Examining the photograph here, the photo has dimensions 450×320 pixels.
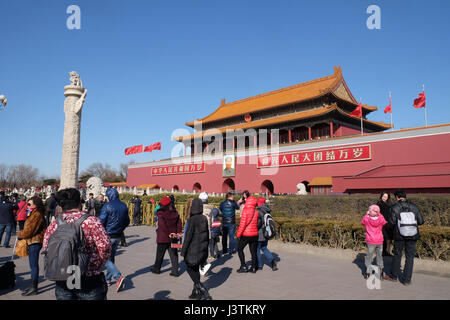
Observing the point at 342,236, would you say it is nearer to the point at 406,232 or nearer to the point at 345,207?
the point at 406,232

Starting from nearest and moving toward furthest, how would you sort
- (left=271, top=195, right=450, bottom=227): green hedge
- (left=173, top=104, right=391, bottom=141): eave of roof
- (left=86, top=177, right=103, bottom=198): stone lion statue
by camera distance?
(left=271, top=195, right=450, bottom=227): green hedge → (left=86, top=177, right=103, bottom=198): stone lion statue → (left=173, top=104, right=391, bottom=141): eave of roof

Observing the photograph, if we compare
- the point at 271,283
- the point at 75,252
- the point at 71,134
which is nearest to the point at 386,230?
the point at 271,283

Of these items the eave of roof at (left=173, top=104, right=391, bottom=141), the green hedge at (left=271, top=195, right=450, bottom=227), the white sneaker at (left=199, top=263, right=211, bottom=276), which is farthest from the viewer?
the eave of roof at (left=173, top=104, right=391, bottom=141)

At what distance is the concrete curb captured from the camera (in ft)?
18.3

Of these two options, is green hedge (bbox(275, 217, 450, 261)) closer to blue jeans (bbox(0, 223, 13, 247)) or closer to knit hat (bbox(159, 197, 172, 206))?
knit hat (bbox(159, 197, 172, 206))

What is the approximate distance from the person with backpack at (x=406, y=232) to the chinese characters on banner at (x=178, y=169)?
78.6ft

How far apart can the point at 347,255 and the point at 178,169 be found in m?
25.6

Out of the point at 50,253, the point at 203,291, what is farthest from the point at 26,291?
the point at 50,253

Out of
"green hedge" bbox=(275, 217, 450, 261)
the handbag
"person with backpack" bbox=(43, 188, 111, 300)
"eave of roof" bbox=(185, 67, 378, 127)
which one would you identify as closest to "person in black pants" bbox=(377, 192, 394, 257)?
"green hedge" bbox=(275, 217, 450, 261)

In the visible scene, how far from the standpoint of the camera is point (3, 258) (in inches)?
282

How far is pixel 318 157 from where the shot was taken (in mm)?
20953

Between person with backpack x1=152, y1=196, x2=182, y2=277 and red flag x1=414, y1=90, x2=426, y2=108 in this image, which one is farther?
red flag x1=414, y1=90, x2=426, y2=108

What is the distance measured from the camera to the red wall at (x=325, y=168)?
54.6 feet

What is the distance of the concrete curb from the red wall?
9704 mm
